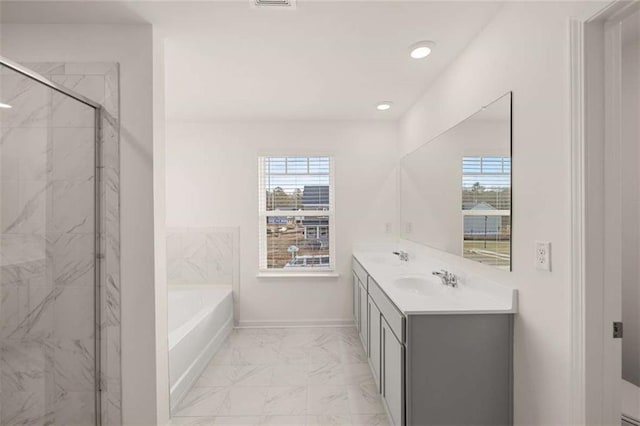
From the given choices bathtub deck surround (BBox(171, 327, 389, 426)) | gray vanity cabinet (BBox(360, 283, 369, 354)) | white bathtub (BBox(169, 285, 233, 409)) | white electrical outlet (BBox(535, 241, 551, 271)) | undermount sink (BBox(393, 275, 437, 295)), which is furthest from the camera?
gray vanity cabinet (BBox(360, 283, 369, 354))

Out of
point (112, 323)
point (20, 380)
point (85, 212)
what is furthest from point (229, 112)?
point (20, 380)

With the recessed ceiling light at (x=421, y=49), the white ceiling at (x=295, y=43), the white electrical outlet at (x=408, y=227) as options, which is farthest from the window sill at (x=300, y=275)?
the recessed ceiling light at (x=421, y=49)

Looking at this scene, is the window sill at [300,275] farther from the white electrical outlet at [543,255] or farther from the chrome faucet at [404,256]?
the white electrical outlet at [543,255]

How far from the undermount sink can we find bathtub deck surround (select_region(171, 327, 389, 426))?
32.1 inches

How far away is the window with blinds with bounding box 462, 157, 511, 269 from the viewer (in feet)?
5.71

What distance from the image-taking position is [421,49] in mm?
2109

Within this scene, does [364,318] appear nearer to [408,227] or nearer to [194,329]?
[408,227]

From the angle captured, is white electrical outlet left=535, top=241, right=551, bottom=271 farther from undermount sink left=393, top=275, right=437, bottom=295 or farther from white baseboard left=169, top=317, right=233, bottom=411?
white baseboard left=169, top=317, right=233, bottom=411

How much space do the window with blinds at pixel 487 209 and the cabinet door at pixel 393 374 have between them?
2.35 feet

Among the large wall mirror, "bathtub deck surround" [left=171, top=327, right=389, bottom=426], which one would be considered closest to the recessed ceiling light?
the large wall mirror

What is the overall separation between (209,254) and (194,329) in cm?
132

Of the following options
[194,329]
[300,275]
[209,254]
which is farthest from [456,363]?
[209,254]

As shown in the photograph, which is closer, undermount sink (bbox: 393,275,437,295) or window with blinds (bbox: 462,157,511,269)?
window with blinds (bbox: 462,157,511,269)

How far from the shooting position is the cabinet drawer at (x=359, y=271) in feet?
9.86
